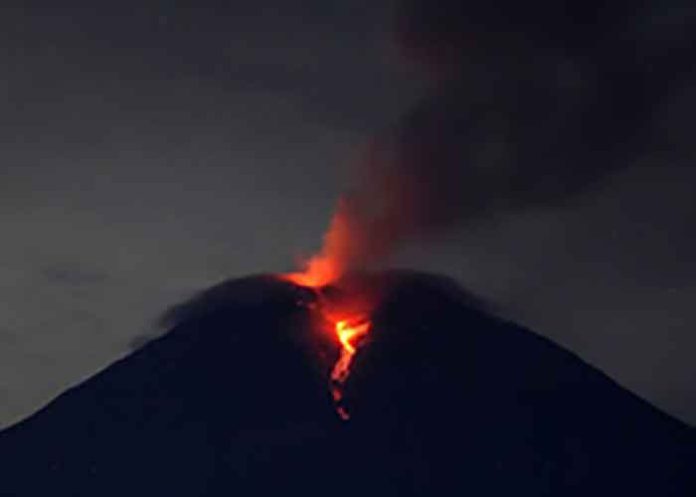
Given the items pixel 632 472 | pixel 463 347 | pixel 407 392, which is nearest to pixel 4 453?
pixel 407 392

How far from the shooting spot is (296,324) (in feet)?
372

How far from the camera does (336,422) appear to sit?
103 m

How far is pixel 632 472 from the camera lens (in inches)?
4530

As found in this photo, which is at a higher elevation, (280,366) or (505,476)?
(280,366)

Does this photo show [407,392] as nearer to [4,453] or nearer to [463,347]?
[463,347]

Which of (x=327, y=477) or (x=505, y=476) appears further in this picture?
(x=505, y=476)

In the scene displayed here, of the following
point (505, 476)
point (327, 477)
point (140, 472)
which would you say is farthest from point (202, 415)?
point (505, 476)

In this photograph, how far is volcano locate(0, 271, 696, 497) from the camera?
10056 centimetres

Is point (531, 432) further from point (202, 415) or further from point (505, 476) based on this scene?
point (202, 415)

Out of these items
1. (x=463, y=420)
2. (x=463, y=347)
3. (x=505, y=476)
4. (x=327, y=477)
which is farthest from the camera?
(x=463, y=347)

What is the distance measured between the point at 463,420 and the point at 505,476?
8.65m

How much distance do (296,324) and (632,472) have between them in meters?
29.2

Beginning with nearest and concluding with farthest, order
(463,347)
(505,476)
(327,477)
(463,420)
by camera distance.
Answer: (327,477)
(505,476)
(463,420)
(463,347)

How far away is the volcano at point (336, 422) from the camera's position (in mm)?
100562
